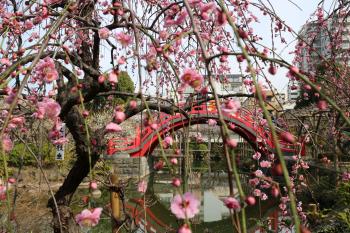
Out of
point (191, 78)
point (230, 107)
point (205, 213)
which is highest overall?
point (191, 78)

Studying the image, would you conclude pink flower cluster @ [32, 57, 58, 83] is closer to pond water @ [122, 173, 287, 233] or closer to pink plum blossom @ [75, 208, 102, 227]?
pink plum blossom @ [75, 208, 102, 227]

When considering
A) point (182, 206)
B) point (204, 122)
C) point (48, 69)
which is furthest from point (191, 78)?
point (204, 122)

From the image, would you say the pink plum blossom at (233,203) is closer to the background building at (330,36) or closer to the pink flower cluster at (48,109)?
the pink flower cluster at (48,109)

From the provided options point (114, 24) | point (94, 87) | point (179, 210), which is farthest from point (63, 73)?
point (179, 210)

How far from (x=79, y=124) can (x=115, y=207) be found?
0.84 metres

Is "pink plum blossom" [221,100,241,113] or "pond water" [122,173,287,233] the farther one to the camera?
"pond water" [122,173,287,233]

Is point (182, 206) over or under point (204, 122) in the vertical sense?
under

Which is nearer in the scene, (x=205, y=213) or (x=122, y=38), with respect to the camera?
(x=122, y=38)

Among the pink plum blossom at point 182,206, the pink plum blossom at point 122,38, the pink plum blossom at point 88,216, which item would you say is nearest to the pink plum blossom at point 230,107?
the pink plum blossom at point 182,206

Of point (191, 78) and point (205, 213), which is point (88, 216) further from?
point (205, 213)

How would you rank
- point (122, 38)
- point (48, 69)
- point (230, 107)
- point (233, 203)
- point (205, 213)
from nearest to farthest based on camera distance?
point (233, 203), point (230, 107), point (48, 69), point (122, 38), point (205, 213)

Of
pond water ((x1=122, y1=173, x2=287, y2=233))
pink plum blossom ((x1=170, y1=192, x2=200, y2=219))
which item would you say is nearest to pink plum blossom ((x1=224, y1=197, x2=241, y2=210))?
pink plum blossom ((x1=170, y1=192, x2=200, y2=219))

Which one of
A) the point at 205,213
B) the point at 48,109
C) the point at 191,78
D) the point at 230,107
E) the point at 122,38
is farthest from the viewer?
the point at 205,213

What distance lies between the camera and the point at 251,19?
2.84 m
